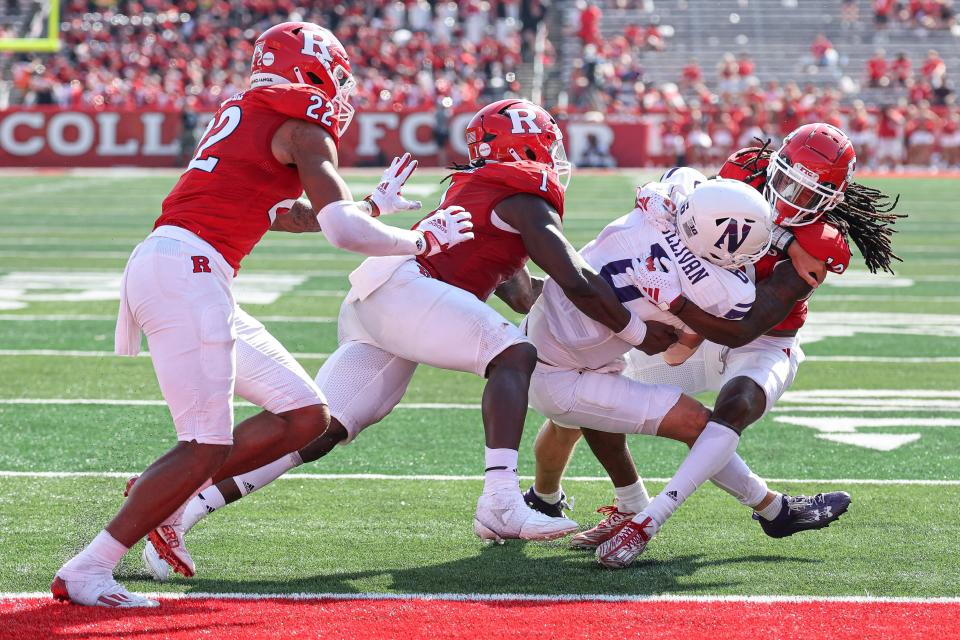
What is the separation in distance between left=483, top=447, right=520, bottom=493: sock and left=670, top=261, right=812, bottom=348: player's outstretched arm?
0.68 m

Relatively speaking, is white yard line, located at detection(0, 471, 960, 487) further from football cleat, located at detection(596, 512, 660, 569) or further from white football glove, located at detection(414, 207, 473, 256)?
white football glove, located at detection(414, 207, 473, 256)

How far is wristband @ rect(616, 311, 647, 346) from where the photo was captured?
4.29 metres

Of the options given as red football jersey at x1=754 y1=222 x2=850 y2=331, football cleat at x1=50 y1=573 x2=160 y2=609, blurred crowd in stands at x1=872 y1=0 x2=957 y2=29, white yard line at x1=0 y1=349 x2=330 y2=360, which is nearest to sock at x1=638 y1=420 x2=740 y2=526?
red football jersey at x1=754 y1=222 x2=850 y2=331

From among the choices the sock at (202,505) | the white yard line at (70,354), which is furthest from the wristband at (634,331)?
the white yard line at (70,354)

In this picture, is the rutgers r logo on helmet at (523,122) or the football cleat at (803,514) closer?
the football cleat at (803,514)

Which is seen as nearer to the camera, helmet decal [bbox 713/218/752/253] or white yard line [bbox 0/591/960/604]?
white yard line [bbox 0/591/960/604]

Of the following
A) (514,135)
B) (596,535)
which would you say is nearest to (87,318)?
(514,135)

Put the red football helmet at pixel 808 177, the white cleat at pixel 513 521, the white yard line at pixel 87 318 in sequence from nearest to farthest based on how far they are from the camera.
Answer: the white cleat at pixel 513 521 → the red football helmet at pixel 808 177 → the white yard line at pixel 87 318

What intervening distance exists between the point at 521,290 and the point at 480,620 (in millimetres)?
1433

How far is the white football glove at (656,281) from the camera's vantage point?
4.26m

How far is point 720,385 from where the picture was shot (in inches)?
187

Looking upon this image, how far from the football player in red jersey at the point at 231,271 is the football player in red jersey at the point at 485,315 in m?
0.26

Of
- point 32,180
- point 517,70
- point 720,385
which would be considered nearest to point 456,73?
point 517,70

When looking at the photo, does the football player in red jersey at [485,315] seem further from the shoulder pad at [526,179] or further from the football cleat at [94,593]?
Answer: the football cleat at [94,593]
